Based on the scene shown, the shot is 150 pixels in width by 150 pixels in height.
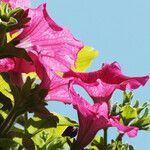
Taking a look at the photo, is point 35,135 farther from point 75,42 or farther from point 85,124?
point 75,42

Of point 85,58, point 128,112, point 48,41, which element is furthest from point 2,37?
point 85,58

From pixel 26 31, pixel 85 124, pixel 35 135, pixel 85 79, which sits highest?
pixel 26 31

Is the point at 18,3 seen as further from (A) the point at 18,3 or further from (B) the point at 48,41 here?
(B) the point at 48,41

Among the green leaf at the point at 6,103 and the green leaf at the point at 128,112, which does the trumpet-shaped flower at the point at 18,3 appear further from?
the green leaf at the point at 128,112

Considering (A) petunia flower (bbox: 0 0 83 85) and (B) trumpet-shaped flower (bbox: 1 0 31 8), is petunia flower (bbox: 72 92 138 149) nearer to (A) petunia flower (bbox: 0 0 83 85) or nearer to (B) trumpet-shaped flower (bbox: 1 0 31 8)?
(A) petunia flower (bbox: 0 0 83 85)

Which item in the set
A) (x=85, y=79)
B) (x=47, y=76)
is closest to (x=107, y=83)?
(x=85, y=79)
